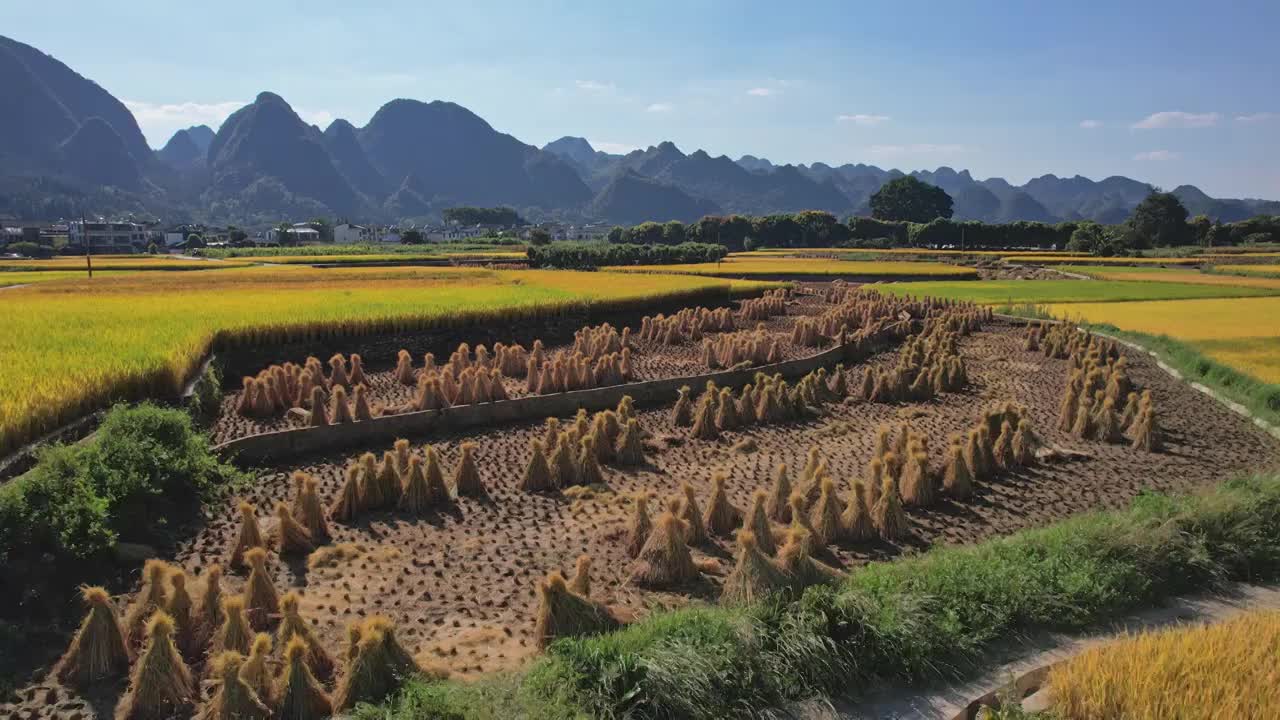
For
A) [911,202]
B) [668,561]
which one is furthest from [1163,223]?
[668,561]

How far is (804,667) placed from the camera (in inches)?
232

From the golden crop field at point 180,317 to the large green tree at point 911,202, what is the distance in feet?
308

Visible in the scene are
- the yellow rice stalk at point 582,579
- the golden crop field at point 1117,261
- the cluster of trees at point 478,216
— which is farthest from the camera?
the cluster of trees at point 478,216

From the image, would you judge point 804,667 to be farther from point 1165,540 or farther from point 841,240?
point 841,240

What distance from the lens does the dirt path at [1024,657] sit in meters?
5.68

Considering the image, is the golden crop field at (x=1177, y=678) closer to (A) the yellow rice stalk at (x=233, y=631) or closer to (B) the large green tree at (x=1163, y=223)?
(A) the yellow rice stalk at (x=233, y=631)

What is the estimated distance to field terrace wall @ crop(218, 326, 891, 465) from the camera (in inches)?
469

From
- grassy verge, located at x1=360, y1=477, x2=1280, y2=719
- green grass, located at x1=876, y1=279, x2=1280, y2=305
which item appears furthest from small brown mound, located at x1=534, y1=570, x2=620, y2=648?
green grass, located at x1=876, y1=279, x2=1280, y2=305

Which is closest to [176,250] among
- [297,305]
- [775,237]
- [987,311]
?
[775,237]

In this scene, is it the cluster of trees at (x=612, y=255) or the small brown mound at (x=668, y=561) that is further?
the cluster of trees at (x=612, y=255)

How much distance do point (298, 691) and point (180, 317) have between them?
16164 mm

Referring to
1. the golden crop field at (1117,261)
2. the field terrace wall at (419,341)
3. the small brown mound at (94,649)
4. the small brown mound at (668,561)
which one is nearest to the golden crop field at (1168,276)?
the golden crop field at (1117,261)

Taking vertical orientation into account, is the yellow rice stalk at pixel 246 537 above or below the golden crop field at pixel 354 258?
below

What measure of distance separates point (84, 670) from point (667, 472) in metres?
7.94
